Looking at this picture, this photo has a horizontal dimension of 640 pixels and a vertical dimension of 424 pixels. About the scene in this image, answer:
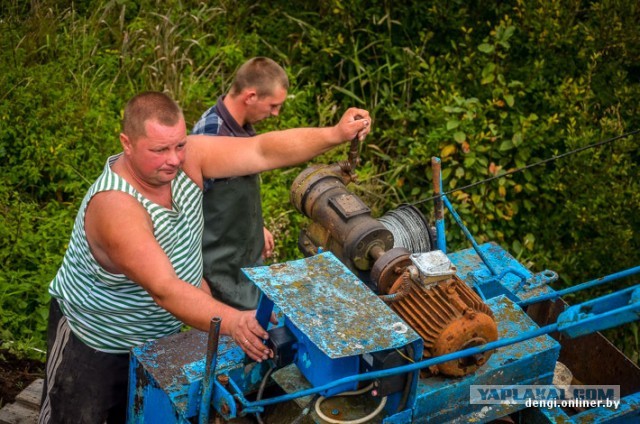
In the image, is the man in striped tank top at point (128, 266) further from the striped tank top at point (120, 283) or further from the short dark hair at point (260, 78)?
the short dark hair at point (260, 78)

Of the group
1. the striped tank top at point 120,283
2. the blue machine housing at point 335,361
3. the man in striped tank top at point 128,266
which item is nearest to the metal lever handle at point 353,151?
the man in striped tank top at point 128,266

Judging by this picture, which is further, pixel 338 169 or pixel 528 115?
pixel 528 115

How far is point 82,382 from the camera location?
380 cm

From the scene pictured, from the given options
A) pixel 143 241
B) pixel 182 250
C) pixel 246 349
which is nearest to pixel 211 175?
pixel 182 250

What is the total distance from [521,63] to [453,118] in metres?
0.97

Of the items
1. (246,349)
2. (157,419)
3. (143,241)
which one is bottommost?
(157,419)

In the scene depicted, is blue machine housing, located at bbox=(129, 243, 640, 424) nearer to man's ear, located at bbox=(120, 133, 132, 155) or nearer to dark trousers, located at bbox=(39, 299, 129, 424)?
dark trousers, located at bbox=(39, 299, 129, 424)

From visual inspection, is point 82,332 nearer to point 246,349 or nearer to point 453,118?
point 246,349

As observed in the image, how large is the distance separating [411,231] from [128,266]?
157 cm

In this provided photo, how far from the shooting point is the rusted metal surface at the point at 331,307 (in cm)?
301

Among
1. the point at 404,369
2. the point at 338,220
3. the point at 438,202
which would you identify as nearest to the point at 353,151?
the point at 338,220

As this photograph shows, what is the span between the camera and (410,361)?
3.20m
